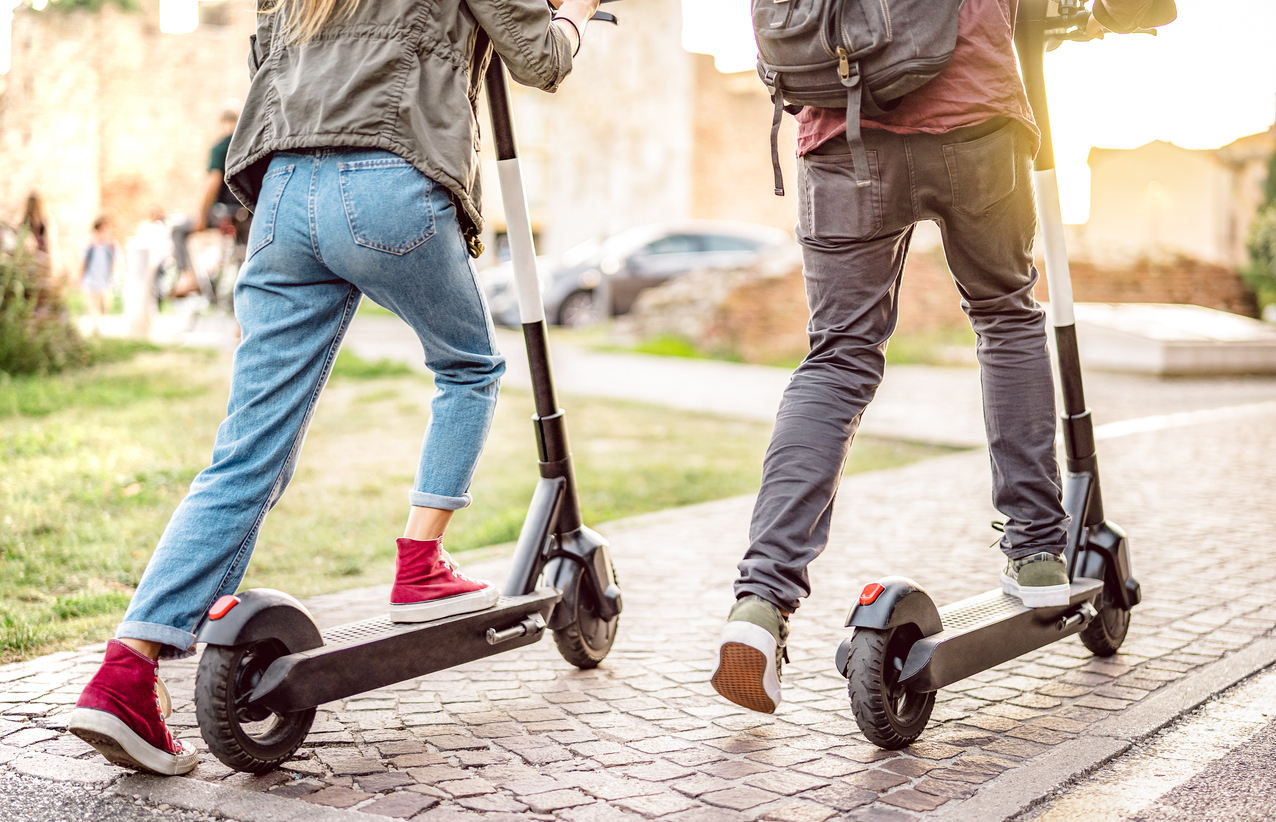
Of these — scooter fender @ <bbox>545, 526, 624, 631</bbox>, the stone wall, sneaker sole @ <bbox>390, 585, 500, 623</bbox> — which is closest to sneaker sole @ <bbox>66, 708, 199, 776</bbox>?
sneaker sole @ <bbox>390, 585, 500, 623</bbox>

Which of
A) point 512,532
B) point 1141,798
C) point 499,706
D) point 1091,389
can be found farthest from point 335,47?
point 1091,389

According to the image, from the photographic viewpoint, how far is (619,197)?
→ 35.3 m

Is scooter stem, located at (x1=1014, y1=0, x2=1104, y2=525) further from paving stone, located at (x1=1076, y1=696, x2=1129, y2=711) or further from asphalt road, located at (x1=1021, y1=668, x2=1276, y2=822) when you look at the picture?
asphalt road, located at (x1=1021, y1=668, x2=1276, y2=822)

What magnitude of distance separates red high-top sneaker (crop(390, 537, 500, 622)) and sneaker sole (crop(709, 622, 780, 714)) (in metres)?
0.61

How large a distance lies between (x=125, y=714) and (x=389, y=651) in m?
0.50

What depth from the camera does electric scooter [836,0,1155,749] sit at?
7.97 feet

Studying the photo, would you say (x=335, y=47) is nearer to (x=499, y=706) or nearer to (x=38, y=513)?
(x=499, y=706)

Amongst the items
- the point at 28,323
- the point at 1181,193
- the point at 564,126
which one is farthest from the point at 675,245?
the point at 1181,193

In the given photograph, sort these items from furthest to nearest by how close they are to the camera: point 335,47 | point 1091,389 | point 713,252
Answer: point 713,252 < point 1091,389 < point 335,47

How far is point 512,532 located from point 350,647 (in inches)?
104

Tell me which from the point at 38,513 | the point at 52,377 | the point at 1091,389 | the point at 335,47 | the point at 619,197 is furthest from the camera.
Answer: the point at 619,197

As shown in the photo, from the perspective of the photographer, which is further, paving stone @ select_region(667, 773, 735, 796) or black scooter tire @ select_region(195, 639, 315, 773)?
paving stone @ select_region(667, 773, 735, 796)

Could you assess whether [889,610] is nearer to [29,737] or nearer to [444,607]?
[444,607]

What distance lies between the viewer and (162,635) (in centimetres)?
223
